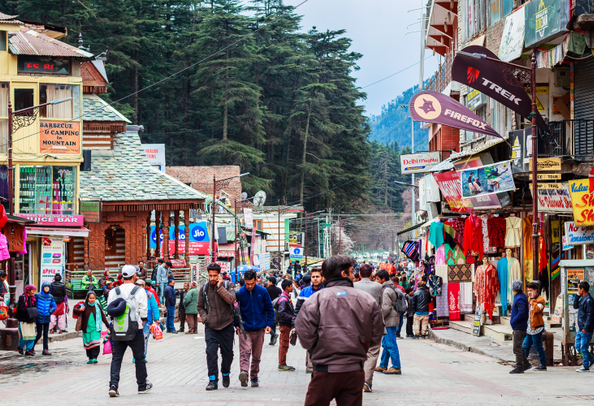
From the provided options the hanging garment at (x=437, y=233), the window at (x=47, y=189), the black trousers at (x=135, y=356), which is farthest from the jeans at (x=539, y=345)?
the window at (x=47, y=189)

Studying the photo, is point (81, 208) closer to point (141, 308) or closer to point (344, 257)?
point (141, 308)

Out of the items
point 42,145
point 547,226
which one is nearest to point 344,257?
point 547,226

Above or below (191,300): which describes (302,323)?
above

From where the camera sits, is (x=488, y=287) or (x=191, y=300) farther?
(x=191, y=300)

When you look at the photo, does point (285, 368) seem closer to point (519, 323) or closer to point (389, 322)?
point (389, 322)

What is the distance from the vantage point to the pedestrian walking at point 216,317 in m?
10.9

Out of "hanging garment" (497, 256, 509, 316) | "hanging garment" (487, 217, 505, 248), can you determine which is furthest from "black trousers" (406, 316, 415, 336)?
"hanging garment" (487, 217, 505, 248)

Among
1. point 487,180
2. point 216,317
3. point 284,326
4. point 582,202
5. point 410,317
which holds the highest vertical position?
point 487,180

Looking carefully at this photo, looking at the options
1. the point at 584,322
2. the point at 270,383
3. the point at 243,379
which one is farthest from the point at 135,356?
the point at 584,322

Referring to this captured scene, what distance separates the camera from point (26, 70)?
2758 centimetres

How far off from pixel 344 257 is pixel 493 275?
15.8 metres

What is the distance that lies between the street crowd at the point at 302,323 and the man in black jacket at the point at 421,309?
543cm

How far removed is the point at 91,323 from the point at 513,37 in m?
13.4

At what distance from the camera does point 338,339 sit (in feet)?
20.5
